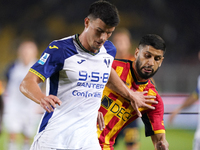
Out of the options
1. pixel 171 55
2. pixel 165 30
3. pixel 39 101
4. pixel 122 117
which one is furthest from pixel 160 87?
pixel 39 101

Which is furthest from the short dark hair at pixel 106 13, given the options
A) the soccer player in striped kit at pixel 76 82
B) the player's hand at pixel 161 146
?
the player's hand at pixel 161 146

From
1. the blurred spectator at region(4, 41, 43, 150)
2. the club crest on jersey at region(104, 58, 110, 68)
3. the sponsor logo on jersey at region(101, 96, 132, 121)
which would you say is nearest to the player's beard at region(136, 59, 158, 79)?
the sponsor logo on jersey at region(101, 96, 132, 121)

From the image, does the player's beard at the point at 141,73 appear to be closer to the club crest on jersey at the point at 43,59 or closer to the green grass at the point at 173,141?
the club crest on jersey at the point at 43,59

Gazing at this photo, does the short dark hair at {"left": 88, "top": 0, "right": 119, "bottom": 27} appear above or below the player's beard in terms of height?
above

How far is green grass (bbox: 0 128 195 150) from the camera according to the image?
21.6 ft

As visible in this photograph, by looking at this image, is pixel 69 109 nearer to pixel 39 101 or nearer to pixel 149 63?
pixel 39 101

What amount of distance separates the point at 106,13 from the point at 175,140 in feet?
19.2

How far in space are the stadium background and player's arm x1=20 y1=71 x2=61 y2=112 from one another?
36.7ft

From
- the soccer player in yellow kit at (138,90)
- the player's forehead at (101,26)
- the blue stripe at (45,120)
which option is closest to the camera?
the player's forehead at (101,26)

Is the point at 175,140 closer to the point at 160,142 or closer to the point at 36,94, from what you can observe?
the point at 160,142

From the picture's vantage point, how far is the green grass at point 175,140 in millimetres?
6594

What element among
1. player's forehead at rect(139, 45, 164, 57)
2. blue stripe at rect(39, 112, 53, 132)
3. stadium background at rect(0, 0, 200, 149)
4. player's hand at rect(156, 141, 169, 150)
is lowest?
player's hand at rect(156, 141, 169, 150)

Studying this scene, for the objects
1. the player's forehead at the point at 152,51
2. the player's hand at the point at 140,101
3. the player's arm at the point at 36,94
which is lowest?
the player's arm at the point at 36,94

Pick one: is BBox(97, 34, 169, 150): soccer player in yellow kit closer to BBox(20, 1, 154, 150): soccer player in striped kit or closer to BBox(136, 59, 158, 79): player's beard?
BBox(136, 59, 158, 79): player's beard
